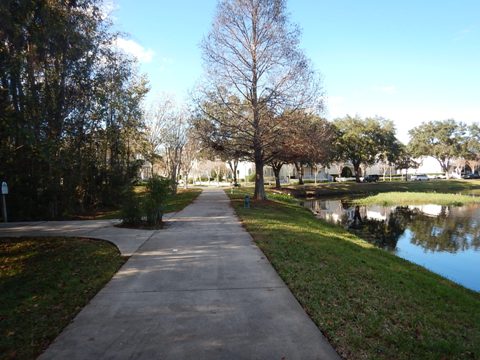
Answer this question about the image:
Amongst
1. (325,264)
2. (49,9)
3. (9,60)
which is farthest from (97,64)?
(325,264)

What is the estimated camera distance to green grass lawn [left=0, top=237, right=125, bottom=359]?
170 inches

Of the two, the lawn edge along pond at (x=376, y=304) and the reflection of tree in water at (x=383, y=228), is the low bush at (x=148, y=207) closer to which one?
the lawn edge along pond at (x=376, y=304)

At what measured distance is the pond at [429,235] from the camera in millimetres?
11148

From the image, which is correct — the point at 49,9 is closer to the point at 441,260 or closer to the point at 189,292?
the point at 189,292

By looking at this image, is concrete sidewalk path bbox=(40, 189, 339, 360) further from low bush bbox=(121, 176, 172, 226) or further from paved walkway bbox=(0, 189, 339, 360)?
low bush bbox=(121, 176, 172, 226)

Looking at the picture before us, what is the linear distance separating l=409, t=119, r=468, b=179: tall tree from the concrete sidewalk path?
65.3 metres

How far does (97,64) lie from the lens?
1598 centimetres

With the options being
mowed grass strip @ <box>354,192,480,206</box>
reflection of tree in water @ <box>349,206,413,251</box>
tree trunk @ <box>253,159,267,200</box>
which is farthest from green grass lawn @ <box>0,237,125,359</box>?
mowed grass strip @ <box>354,192,480,206</box>

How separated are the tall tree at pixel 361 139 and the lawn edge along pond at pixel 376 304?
43.5 meters

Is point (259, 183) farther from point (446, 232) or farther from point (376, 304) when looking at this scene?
point (376, 304)

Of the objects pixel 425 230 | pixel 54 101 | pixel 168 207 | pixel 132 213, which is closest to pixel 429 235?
pixel 425 230

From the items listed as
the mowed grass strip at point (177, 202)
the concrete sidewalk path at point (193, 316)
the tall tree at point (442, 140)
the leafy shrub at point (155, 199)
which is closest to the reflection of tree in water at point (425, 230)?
the leafy shrub at point (155, 199)

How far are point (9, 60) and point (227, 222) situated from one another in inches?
318

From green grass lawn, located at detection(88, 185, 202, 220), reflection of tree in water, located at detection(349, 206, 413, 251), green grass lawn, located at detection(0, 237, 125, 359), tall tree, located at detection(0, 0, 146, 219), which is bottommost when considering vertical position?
reflection of tree in water, located at detection(349, 206, 413, 251)
